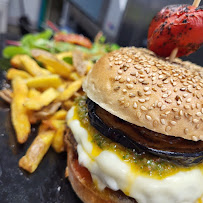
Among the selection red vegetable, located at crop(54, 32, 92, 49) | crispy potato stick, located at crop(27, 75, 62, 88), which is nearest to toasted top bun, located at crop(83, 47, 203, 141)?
crispy potato stick, located at crop(27, 75, 62, 88)

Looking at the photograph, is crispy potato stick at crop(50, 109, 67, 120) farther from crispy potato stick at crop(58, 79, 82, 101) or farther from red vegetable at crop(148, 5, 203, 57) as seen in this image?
red vegetable at crop(148, 5, 203, 57)

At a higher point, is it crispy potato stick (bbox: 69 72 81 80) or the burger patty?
the burger patty

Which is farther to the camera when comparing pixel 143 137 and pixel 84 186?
pixel 84 186

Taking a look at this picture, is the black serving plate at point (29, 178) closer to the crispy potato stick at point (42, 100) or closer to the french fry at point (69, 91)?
the crispy potato stick at point (42, 100)

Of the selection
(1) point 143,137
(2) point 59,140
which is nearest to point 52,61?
(2) point 59,140

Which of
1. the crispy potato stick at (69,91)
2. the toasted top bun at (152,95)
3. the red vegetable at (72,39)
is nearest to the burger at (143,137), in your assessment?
the toasted top bun at (152,95)

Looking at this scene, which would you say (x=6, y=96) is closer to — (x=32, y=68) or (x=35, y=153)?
(x=32, y=68)

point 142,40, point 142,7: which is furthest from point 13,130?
point 142,7

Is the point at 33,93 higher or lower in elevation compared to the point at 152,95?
lower
